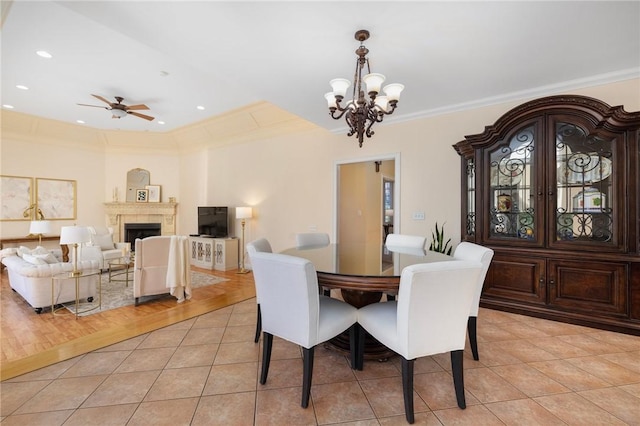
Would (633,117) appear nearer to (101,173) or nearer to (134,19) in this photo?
(134,19)

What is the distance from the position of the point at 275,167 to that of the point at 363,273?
3978 millimetres

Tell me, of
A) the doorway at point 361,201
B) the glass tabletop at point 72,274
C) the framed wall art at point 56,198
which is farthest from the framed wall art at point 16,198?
the doorway at point 361,201

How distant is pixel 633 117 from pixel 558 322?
6.60 feet

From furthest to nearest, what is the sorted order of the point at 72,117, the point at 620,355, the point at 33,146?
the point at 33,146
the point at 72,117
the point at 620,355

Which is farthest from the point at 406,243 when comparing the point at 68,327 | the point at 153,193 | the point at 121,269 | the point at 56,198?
the point at 56,198

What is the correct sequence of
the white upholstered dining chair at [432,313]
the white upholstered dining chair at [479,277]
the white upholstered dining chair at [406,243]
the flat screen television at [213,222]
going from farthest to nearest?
the flat screen television at [213,222]
the white upholstered dining chair at [406,243]
the white upholstered dining chair at [479,277]
the white upholstered dining chair at [432,313]

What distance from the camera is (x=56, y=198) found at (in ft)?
20.7

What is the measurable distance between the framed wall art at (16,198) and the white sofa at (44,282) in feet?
9.51

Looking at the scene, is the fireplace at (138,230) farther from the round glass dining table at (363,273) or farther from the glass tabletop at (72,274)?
the round glass dining table at (363,273)

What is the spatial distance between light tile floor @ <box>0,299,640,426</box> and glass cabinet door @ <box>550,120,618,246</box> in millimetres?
970

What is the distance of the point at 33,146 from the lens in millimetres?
6039

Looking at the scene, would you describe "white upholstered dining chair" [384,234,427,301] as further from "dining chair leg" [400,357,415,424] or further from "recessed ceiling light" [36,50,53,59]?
"recessed ceiling light" [36,50,53,59]

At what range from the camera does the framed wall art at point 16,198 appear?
5.66m

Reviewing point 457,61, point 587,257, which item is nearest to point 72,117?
point 457,61
